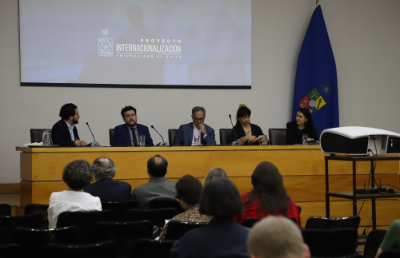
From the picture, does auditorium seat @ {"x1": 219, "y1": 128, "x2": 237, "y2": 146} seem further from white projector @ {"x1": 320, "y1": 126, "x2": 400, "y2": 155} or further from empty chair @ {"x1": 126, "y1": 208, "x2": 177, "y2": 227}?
empty chair @ {"x1": 126, "y1": 208, "x2": 177, "y2": 227}

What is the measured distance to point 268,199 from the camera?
2.48m

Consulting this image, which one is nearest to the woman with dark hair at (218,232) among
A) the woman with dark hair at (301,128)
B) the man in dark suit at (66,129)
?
the man in dark suit at (66,129)

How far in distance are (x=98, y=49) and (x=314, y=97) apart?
11.5ft

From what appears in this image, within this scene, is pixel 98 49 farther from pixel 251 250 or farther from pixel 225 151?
pixel 251 250

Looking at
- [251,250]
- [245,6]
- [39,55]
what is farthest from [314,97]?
[251,250]

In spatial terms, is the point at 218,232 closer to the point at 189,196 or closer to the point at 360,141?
the point at 189,196

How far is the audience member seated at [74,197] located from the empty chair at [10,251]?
0.92 m

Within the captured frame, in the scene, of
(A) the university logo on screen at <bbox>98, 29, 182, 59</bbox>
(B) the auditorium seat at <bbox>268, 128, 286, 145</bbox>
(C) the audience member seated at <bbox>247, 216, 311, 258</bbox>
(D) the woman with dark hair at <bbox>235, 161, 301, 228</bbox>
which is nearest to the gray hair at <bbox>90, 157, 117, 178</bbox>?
(D) the woman with dark hair at <bbox>235, 161, 301, 228</bbox>

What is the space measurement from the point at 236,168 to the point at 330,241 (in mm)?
2376

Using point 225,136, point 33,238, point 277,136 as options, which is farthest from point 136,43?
point 33,238

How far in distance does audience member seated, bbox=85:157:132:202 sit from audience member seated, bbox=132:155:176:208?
3.5 inches

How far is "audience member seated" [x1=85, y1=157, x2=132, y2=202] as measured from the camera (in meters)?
3.14

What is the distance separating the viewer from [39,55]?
19.8 ft

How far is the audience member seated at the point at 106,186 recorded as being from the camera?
10.3 feet
